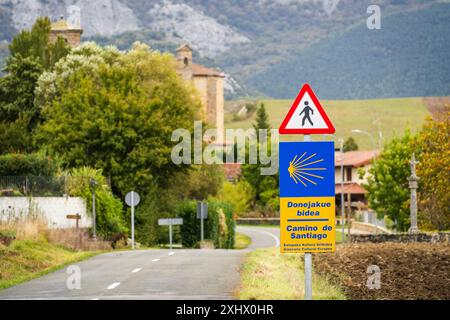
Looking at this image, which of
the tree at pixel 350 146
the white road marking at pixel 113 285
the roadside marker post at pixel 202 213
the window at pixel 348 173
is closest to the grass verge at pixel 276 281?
the white road marking at pixel 113 285

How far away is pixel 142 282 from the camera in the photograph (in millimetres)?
21062

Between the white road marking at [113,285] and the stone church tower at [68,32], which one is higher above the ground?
the stone church tower at [68,32]

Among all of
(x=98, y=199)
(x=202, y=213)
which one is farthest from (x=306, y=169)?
(x=202, y=213)

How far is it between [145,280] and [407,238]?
24.6 meters

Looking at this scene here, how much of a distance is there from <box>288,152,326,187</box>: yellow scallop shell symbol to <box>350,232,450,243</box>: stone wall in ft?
87.2

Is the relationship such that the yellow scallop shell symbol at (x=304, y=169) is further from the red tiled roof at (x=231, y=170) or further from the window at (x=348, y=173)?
the red tiled roof at (x=231, y=170)

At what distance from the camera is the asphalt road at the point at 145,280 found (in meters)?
18.5

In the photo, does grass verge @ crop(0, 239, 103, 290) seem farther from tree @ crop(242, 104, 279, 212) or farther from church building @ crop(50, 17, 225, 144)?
church building @ crop(50, 17, 225, 144)

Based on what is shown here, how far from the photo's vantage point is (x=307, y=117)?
51.7ft

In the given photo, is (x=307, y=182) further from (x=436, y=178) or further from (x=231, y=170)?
(x=231, y=170)

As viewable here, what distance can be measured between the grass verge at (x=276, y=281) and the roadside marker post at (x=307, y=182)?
1.60 metres

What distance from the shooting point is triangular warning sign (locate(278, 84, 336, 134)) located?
15656mm

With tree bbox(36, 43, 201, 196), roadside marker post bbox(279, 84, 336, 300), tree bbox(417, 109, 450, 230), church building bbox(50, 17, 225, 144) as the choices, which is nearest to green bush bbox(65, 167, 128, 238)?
tree bbox(36, 43, 201, 196)
